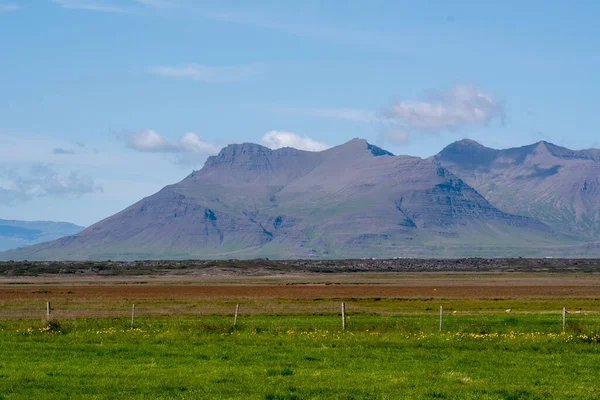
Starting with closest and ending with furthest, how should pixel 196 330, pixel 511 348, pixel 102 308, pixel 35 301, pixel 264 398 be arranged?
pixel 264 398, pixel 511 348, pixel 196 330, pixel 102 308, pixel 35 301

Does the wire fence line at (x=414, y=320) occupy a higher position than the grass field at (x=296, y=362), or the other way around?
the grass field at (x=296, y=362)

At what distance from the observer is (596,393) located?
78.8 ft

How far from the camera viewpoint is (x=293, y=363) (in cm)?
2975

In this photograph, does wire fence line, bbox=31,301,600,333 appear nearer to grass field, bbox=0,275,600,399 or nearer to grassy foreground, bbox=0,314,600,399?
grass field, bbox=0,275,600,399

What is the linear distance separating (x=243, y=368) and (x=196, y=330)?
38.1 ft

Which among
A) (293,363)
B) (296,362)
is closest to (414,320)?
(296,362)

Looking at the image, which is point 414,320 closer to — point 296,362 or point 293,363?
point 296,362

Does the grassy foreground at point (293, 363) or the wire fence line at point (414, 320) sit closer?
the grassy foreground at point (293, 363)

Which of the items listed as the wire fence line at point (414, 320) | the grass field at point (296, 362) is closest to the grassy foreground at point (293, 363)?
the grass field at point (296, 362)

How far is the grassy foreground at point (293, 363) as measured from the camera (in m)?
24.4

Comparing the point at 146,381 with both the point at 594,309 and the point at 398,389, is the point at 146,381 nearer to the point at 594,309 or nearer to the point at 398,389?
the point at 398,389

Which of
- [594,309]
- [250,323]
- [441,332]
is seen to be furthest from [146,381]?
[594,309]

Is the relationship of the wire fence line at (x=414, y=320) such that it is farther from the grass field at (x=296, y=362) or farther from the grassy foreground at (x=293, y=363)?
the grassy foreground at (x=293, y=363)

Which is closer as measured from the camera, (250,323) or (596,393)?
(596,393)
